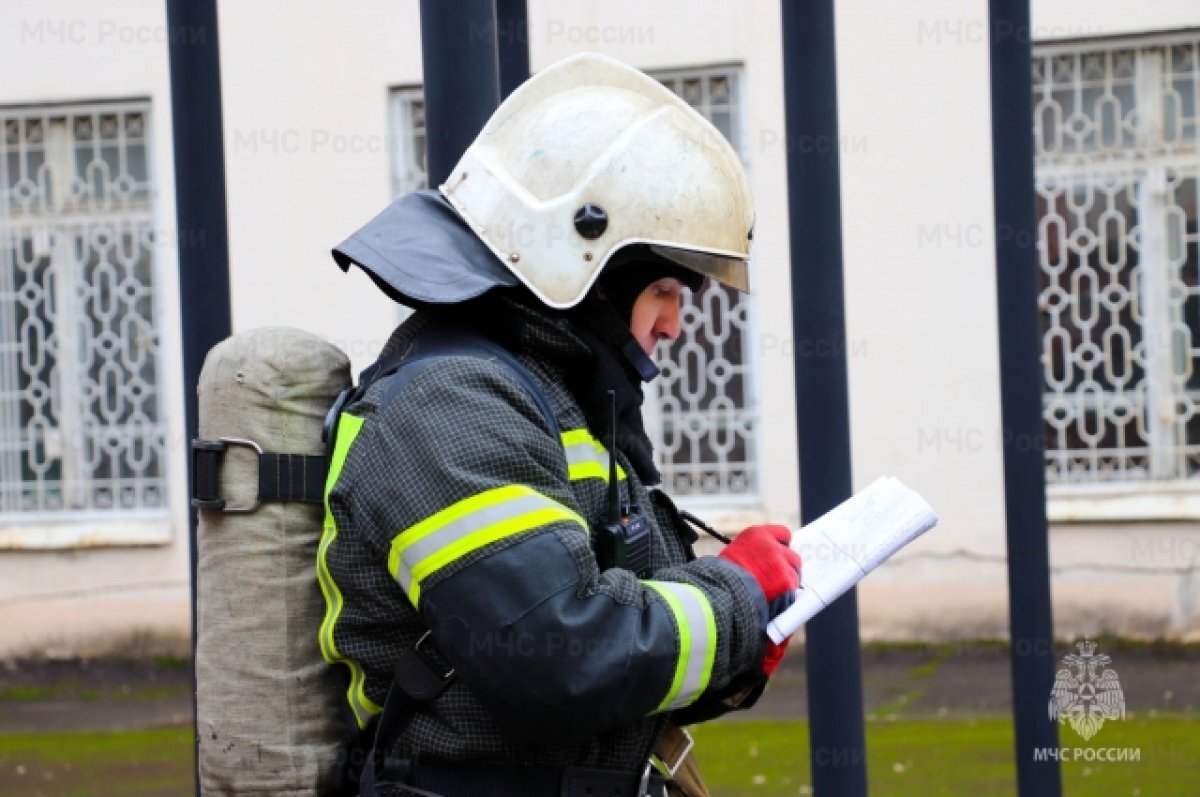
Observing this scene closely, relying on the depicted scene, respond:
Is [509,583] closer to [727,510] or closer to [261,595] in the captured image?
[261,595]

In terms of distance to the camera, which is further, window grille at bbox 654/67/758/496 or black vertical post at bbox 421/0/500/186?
window grille at bbox 654/67/758/496

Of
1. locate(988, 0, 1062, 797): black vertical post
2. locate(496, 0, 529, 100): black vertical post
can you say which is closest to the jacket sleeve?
locate(988, 0, 1062, 797): black vertical post

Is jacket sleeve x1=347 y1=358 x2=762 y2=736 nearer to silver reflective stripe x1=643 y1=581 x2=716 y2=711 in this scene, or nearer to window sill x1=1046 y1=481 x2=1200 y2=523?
silver reflective stripe x1=643 y1=581 x2=716 y2=711

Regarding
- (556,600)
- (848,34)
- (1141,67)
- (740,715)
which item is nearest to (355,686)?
(556,600)

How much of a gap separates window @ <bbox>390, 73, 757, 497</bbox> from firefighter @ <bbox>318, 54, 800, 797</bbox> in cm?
523

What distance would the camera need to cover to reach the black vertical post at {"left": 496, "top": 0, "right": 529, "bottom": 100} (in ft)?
9.91

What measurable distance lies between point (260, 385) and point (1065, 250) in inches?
230

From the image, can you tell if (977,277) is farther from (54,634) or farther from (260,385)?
(260,385)

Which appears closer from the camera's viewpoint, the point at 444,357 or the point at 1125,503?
the point at 444,357

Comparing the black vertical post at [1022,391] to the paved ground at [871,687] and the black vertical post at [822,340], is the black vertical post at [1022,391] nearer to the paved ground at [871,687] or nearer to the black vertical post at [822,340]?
the black vertical post at [822,340]

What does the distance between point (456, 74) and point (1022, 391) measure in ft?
3.68

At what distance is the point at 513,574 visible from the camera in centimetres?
179

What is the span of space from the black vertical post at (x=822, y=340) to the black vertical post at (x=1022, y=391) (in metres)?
0.27

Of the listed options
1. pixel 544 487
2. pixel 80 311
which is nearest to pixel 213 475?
pixel 544 487
